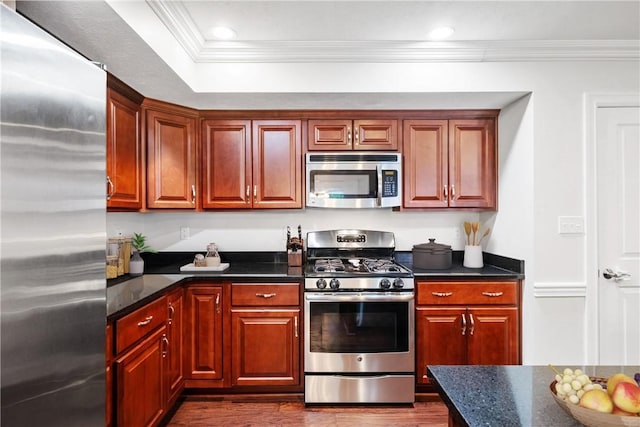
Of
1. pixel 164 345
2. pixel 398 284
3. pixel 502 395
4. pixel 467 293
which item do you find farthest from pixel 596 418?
pixel 164 345

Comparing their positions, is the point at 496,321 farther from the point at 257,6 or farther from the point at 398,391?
the point at 257,6

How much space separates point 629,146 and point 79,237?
10.3 feet

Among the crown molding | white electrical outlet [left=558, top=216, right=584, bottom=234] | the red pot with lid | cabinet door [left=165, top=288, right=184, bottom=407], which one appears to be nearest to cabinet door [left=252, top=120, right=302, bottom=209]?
the crown molding

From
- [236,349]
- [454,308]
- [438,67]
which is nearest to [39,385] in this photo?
[236,349]

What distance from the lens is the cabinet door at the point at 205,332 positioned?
2686 mm

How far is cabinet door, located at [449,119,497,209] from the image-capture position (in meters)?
3.00

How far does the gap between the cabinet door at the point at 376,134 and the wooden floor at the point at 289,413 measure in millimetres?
1909

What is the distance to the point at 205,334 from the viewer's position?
2693 millimetres

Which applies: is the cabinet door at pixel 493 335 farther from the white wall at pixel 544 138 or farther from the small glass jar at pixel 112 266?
the small glass jar at pixel 112 266

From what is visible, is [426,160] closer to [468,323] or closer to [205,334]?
[468,323]

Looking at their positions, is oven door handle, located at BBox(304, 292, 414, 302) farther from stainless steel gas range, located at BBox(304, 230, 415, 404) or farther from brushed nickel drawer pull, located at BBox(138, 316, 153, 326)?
brushed nickel drawer pull, located at BBox(138, 316, 153, 326)

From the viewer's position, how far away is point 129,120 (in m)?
2.55


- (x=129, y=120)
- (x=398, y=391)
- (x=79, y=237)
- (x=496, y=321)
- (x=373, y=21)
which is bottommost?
(x=398, y=391)

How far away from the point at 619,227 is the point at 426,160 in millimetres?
1352
